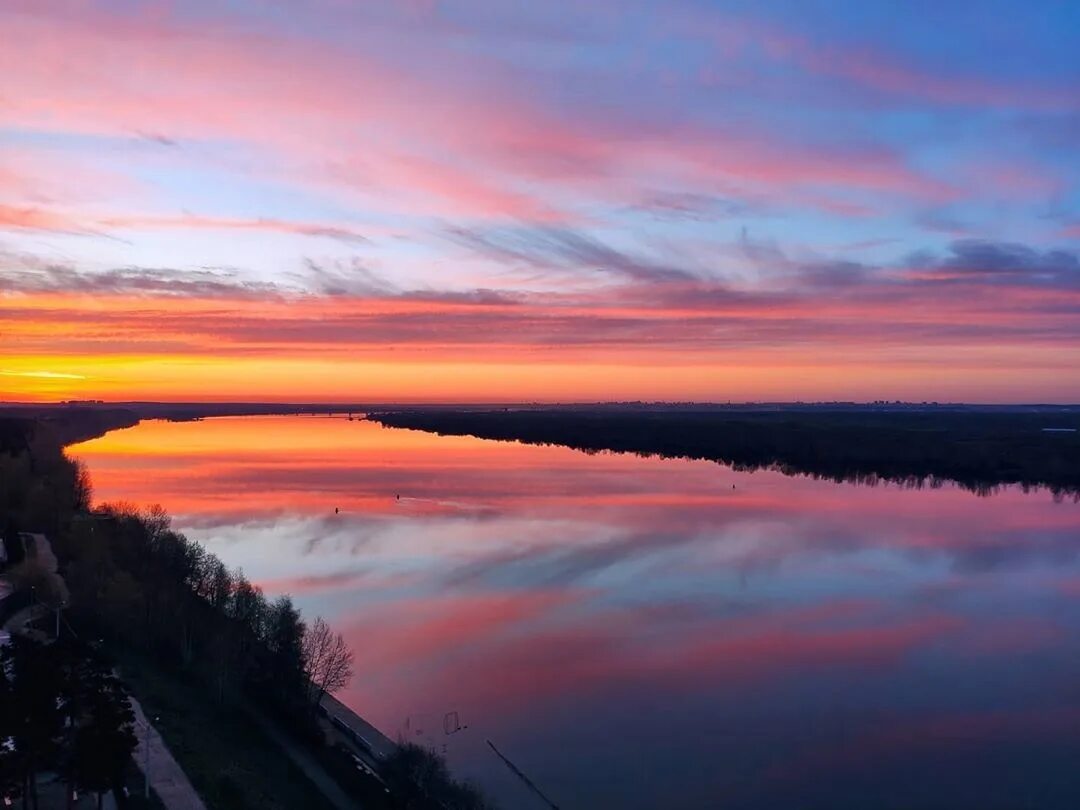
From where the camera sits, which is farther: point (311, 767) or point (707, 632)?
point (707, 632)

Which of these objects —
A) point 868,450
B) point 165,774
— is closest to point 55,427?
point 868,450

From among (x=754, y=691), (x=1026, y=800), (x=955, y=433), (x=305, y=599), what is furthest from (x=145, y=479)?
(x=955, y=433)

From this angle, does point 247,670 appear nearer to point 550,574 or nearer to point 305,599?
point 305,599

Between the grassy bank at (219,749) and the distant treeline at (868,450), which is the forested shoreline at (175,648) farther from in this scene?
the distant treeline at (868,450)

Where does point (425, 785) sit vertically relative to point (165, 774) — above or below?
above

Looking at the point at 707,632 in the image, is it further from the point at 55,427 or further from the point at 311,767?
the point at 55,427

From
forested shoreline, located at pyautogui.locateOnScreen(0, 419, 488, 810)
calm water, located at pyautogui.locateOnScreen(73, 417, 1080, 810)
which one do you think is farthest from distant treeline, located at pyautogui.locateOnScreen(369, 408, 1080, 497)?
forested shoreline, located at pyautogui.locateOnScreen(0, 419, 488, 810)

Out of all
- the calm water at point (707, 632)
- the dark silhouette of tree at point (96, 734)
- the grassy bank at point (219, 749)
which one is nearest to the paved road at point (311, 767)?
the grassy bank at point (219, 749)

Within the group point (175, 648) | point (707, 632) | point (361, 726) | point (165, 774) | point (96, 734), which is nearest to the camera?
point (96, 734)

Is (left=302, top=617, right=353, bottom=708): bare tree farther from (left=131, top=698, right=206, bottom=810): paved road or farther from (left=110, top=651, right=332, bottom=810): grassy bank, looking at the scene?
(left=131, top=698, right=206, bottom=810): paved road
